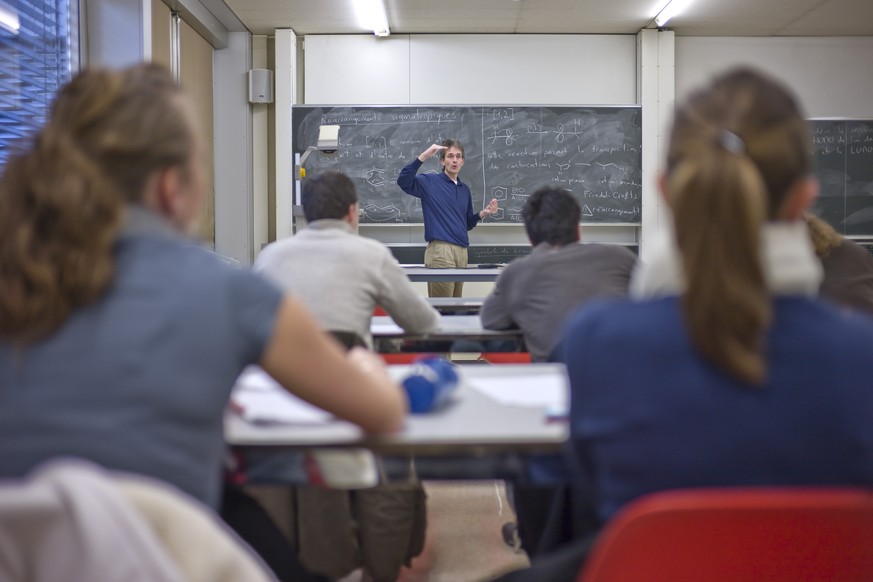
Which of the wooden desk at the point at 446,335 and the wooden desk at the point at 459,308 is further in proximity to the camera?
the wooden desk at the point at 459,308

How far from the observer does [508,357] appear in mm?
2666

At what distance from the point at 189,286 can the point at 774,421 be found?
67cm

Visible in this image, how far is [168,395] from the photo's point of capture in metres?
0.87

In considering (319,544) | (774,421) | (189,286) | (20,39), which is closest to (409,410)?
(189,286)

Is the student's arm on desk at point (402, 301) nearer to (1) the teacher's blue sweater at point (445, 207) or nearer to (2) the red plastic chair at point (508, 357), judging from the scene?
(2) the red plastic chair at point (508, 357)

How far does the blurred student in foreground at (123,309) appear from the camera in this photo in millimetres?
853

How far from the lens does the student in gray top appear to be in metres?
2.35

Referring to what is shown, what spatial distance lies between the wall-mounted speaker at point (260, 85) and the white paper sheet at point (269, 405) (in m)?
5.61

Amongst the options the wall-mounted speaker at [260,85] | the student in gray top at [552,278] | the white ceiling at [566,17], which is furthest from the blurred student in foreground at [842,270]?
the wall-mounted speaker at [260,85]

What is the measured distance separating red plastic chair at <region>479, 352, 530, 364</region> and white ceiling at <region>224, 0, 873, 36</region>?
3986mm

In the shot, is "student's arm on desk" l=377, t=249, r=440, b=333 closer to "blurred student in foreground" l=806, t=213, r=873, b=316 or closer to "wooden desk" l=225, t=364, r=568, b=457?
"wooden desk" l=225, t=364, r=568, b=457

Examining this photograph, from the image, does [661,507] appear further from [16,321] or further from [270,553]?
[270,553]

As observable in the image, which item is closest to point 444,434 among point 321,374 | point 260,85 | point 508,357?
point 321,374

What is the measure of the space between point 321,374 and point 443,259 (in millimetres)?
5142
